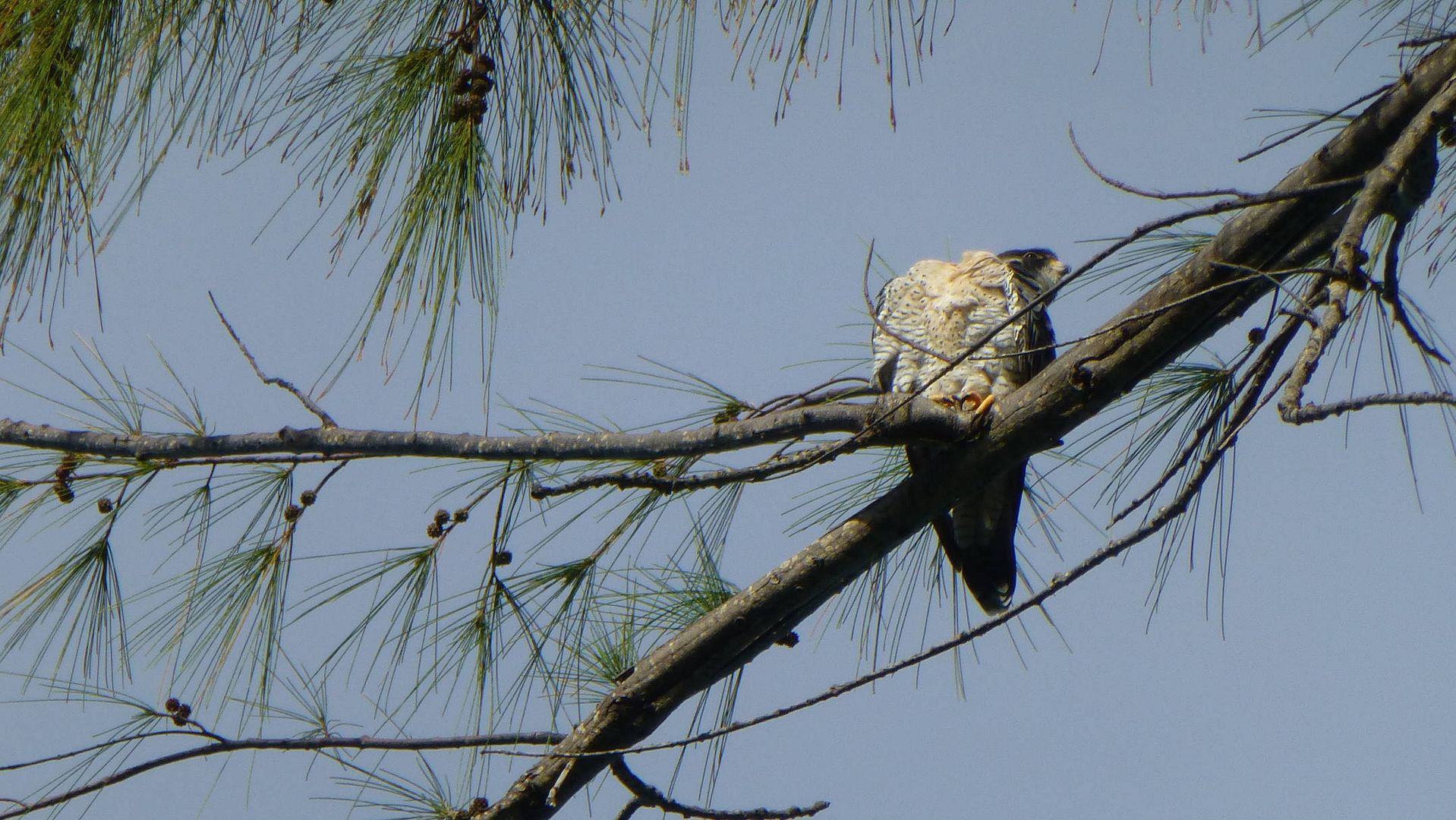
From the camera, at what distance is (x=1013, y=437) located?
6.05 feet

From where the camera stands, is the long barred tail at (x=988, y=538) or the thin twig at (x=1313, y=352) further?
the long barred tail at (x=988, y=538)

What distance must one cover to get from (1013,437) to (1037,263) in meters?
1.64

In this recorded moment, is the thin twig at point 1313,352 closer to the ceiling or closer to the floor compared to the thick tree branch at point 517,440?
closer to the floor

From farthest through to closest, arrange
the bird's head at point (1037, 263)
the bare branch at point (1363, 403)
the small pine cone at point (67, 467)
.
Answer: the bird's head at point (1037, 263) < the small pine cone at point (67, 467) < the bare branch at point (1363, 403)

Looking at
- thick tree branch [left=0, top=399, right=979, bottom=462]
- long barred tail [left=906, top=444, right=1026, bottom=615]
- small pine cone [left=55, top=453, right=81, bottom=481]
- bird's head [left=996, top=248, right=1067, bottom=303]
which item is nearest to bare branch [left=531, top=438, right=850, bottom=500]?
thick tree branch [left=0, top=399, right=979, bottom=462]

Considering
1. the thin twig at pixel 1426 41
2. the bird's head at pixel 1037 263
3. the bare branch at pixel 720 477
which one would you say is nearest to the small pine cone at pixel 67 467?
the bare branch at pixel 720 477

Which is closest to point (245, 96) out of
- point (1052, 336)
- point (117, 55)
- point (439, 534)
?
point (117, 55)

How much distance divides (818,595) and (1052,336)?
56.5 inches

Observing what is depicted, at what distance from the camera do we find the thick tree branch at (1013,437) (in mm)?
1623

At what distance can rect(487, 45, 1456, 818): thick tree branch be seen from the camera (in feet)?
5.32

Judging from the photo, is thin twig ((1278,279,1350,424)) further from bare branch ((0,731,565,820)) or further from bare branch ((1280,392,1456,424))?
bare branch ((0,731,565,820))

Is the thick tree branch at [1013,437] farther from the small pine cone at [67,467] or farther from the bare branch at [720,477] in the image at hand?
the small pine cone at [67,467]

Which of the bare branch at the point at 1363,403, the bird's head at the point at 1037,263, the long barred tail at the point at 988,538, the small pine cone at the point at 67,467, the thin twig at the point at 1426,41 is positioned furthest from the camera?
the bird's head at the point at 1037,263

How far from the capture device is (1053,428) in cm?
183
